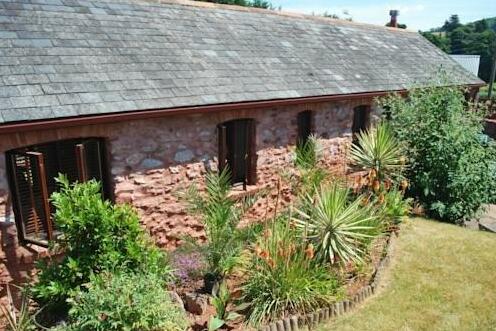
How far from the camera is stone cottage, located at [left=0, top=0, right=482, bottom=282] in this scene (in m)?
6.24

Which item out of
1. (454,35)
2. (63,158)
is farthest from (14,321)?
(454,35)

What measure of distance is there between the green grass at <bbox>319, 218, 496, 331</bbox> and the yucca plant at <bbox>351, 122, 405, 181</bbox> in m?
1.53

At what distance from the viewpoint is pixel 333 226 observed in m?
6.65

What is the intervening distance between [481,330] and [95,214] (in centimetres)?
555

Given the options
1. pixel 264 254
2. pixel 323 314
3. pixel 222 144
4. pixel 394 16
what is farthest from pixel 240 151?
pixel 394 16

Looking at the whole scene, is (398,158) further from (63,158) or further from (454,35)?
(454,35)

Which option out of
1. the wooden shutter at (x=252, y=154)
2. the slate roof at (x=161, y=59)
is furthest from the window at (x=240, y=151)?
the slate roof at (x=161, y=59)

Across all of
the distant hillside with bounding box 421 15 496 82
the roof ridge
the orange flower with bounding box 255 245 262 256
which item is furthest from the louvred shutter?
the distant hillside with bounding box 421 15 496 82

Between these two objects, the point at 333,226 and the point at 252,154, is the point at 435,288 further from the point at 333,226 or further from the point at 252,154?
the point at 252,154

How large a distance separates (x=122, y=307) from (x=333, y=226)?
11.5 feet

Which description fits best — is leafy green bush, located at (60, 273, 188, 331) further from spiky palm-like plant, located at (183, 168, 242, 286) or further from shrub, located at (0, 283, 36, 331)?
spiky palm-like plant, located at (183, 168, 242, 286)

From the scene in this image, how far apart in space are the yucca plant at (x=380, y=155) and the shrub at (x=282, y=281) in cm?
390

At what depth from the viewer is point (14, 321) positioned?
570cm

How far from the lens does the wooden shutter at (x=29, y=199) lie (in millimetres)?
6047
